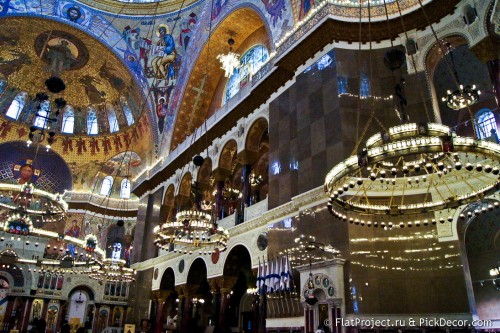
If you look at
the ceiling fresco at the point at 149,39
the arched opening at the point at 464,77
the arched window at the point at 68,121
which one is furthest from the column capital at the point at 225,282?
the arched window at the point at 68,121

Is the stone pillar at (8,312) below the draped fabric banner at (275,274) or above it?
below

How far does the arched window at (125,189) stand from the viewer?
28.5 meters

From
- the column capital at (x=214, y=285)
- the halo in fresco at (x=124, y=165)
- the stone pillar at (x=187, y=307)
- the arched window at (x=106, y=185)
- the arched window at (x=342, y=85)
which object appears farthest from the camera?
the arched window at (x=106, y=185)

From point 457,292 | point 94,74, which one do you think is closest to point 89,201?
point 94,74

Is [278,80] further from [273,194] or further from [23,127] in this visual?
[23,127]

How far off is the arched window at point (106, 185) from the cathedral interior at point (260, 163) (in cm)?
10

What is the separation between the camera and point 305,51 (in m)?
11.6

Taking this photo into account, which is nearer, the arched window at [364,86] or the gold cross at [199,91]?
the arched window at [364,86]

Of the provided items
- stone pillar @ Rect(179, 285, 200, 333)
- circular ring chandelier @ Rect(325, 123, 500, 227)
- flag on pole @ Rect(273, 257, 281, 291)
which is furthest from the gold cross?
circular ring chandelier @ Rect(325, 123, 500, 227)

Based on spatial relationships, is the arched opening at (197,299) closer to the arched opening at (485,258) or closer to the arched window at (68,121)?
the arched opening at (485,258)

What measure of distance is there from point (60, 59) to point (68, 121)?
15.8ft

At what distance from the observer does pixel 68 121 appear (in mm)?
26828

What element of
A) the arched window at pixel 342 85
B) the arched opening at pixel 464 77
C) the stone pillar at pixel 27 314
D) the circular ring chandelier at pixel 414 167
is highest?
the arched opening at pixel 464 77

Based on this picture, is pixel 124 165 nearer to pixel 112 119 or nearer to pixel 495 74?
pixel 112 119
